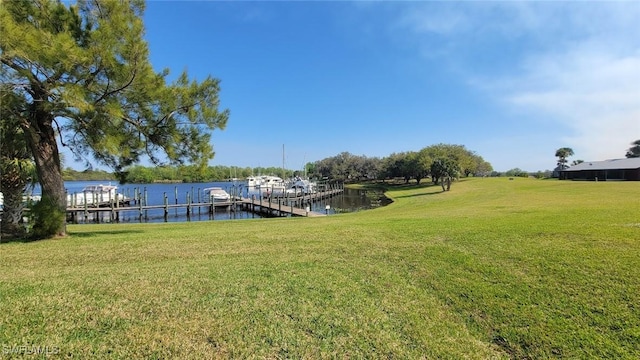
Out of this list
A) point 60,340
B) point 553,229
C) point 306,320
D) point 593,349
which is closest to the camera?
point 60,340

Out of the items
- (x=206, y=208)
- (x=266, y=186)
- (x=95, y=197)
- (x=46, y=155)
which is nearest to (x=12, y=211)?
(x=46, y=155)

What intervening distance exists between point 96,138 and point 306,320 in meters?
7.50

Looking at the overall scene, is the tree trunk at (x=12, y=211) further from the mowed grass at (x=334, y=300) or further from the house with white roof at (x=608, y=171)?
the house with white roof at (x=608, y=171)

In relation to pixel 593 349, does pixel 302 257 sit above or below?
above

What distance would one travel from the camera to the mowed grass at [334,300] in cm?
326

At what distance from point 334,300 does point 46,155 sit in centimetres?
821

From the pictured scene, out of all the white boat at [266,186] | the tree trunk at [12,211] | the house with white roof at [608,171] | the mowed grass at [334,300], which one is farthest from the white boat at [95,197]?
the house with white roof at [608,171]

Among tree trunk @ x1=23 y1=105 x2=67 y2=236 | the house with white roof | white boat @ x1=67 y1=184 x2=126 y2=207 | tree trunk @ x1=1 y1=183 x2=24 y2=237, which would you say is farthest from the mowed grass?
the house with white roof

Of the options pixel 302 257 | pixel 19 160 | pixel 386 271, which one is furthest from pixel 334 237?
pixel 19 160

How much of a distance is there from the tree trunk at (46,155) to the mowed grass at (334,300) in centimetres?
171

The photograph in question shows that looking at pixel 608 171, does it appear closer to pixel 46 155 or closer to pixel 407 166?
pixel 407 166

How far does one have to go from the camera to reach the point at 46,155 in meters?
8.11

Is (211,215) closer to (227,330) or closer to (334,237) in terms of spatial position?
(334,237)

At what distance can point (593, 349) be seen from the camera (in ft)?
11.0
